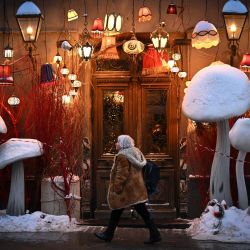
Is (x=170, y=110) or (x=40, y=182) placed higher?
(x=170, y=110)

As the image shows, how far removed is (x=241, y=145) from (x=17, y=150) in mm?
4003

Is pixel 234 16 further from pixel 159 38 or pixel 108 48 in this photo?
pixel 108 48

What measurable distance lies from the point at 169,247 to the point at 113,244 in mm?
951

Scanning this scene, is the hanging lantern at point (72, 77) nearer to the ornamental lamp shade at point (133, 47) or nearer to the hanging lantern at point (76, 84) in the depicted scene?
the hanging lantern at point (76, 84)

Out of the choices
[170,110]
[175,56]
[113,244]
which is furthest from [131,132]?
[113,244]


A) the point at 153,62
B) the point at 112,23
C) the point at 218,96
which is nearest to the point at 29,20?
the point at 112,23

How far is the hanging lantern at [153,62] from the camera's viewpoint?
501 inches

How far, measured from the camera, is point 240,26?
11.3m

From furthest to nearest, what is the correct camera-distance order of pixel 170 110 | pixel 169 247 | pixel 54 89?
pixel 170 110 < pixel 54 89 < pixel 169 247

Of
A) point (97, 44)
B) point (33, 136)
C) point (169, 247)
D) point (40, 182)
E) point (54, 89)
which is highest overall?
point (97, 44)

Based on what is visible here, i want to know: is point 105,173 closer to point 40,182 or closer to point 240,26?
point 40,182

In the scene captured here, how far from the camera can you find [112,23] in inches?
468

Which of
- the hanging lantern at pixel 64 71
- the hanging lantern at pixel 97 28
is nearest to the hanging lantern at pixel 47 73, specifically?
the hanging lantern at pixel 64 71

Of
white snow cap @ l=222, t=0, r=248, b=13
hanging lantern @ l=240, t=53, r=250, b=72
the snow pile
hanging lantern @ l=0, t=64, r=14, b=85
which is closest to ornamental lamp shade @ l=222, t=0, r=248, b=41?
white snow cap @ l=222, t=0, r=248, b=13
